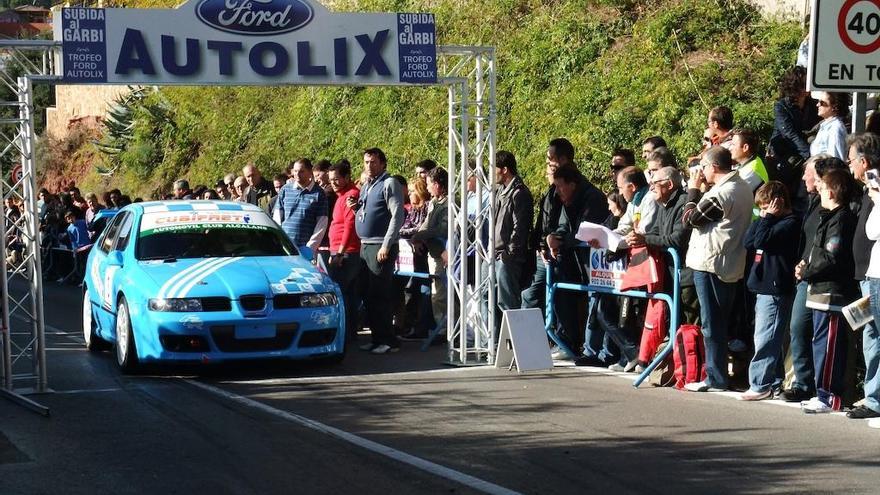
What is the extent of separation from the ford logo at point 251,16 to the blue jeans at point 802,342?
17.6 ft

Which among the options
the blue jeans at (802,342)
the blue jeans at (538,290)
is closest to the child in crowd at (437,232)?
the blue jeans at (538,290)

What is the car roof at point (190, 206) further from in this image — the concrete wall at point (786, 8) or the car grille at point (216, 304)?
the concrete wall at point (786, 8)

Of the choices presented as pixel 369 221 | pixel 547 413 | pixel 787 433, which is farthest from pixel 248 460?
pixel 369 221

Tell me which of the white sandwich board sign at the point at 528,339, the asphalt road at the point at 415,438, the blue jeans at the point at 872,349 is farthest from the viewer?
the white sandwich board sign at the point at 528,339

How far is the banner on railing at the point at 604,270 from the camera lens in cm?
1195

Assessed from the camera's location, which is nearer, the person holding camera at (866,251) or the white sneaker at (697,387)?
the person holding camera at (866,251)

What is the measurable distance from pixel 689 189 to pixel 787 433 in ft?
10.6

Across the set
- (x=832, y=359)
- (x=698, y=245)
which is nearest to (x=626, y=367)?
(x=698, y=245)

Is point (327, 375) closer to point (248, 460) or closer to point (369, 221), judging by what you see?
point (369, 221)

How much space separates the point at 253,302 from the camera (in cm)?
1177

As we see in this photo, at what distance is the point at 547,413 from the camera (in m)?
9.77

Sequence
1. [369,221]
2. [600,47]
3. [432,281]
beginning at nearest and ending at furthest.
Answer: [369,221], [432,281], [600,47]

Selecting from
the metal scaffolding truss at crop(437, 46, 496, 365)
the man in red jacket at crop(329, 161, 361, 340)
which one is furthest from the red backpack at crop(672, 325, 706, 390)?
the man in red jacket at crop(329, 161, 361, 340)

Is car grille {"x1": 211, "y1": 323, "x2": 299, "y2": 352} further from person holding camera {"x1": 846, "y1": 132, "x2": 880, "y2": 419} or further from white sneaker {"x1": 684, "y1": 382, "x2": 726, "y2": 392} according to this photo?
person holding camera {"x1": 846, "y1": 132, "x2": 880, "y2": 419}
